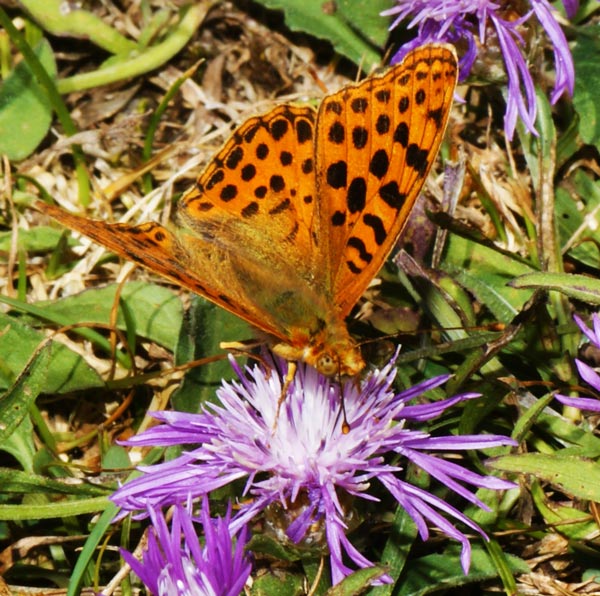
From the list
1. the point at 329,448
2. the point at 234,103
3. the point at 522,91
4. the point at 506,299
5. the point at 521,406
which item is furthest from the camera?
the point at 234,103

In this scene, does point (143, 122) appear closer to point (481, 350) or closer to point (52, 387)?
point (52, 387)

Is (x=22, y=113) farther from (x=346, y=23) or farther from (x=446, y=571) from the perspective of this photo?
(x=446, y=571)

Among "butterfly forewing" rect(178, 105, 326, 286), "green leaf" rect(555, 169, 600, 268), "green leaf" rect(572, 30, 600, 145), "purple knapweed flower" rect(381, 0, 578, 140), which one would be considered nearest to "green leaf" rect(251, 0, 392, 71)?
"purple knapweed flower" rect(381, 0, 578, 140)

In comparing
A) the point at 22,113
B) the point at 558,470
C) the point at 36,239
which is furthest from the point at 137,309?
the point at 558,470

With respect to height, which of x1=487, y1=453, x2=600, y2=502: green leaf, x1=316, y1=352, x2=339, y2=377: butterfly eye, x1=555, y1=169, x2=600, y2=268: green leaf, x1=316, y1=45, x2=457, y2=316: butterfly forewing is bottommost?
x1=487, y1=453, x2=600, y2=502: green leaf

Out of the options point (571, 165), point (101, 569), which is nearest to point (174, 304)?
point (101, 569)

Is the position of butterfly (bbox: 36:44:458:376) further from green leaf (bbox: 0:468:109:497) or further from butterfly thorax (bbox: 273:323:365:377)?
green leaf (bbox: 0:468:109:497)
